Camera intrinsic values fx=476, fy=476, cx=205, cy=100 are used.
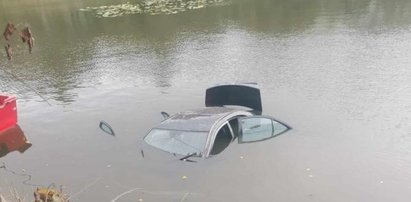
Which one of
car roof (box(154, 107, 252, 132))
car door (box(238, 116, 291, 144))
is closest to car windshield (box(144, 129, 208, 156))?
car roof (box(154, 107, 252, 132))

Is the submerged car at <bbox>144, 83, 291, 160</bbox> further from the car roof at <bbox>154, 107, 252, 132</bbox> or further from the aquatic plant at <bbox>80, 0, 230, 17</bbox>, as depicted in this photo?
the aquatic plant at <bbox>80, 0, 230, 17</bbox>

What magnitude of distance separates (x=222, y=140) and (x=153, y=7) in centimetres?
2989

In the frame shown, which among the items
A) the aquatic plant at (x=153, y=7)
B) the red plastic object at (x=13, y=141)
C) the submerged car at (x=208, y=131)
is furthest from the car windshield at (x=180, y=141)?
the aquatic plant at (x=153, y=7)

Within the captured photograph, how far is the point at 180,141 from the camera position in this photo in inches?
444

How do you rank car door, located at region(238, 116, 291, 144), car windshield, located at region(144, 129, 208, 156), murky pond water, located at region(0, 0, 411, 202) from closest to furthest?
murky pond water, located at region(0, 0, 411, 202), car windshield, located at region(144, 129, 208, 156), car door, located at region(238, 116, 291, 144)

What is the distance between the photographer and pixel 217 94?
1473cm

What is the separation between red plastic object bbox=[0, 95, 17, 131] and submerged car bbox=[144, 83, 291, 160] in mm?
5011

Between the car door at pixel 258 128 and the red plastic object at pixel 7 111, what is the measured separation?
7252 mm

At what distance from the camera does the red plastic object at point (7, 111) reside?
1438cm

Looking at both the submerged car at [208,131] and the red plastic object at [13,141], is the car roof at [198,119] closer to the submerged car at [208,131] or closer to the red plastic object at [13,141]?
the submerged car at [208,131]

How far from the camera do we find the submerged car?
11.1m

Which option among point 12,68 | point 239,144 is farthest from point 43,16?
point 239,144

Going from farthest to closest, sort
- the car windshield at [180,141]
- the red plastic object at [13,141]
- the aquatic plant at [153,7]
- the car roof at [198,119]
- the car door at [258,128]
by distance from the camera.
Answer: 1. the aquatic plant at [153,7]
2. the red plastic object at [13,141]
3. the car door at [258,128]
4. the car roof at [198,119]
5. the car windshield at [180,141]

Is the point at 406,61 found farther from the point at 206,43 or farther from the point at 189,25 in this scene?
the point at 189,25
